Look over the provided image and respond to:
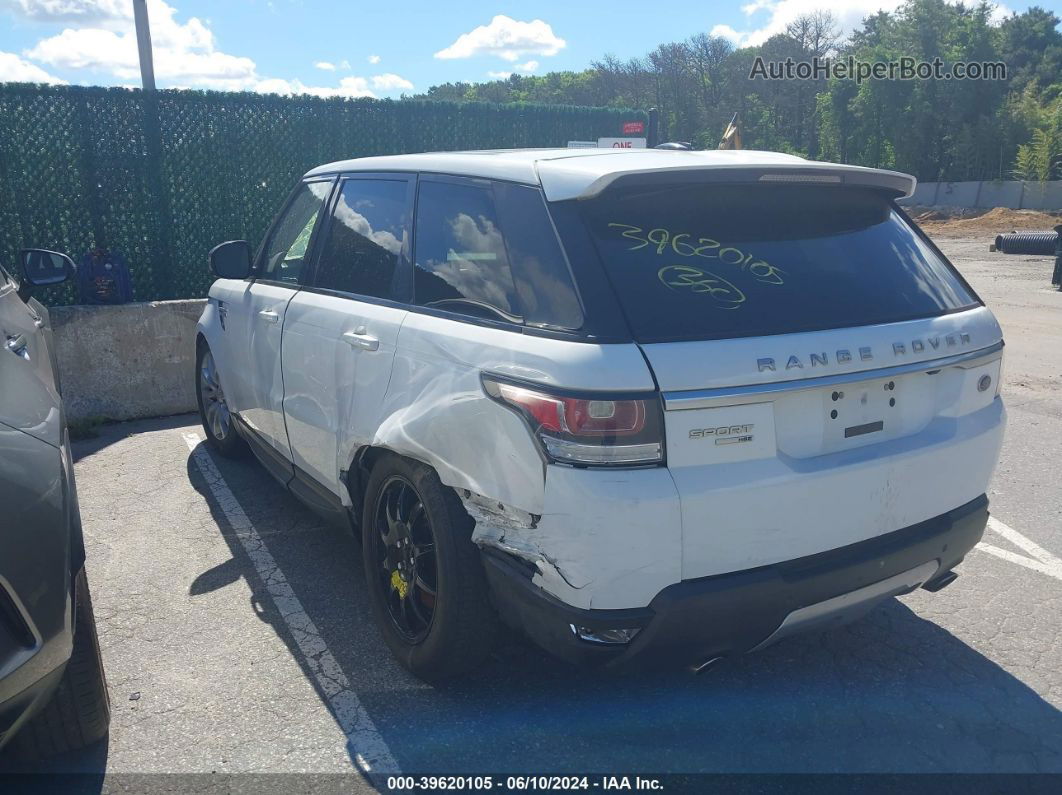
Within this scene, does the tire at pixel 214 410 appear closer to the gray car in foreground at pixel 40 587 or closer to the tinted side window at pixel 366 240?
the tinted side window at pixel 366 240

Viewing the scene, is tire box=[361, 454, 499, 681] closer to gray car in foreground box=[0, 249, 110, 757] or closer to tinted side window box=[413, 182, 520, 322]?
tinted side window box=[413, 182, 520, 322]

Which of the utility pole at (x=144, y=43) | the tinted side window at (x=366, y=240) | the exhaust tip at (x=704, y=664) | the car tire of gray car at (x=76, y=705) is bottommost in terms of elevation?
the car tire of gray car at (x=76, y=705)

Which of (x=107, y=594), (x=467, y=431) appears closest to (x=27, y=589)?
(x=467, y=431)

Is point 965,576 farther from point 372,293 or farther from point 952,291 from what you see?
point 372,293

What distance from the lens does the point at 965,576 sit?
409 centimetres

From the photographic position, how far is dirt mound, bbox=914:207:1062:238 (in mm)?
29625

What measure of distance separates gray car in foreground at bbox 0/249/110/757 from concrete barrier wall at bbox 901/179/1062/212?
37.5 m

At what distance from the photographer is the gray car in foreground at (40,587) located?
217 centimetres

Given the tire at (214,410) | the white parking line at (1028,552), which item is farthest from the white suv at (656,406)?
the tire at (214,410)

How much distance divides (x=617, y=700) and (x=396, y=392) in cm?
135

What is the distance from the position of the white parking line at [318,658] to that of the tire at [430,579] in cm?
24

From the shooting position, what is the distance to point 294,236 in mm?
4555

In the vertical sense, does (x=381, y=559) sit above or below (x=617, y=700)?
above

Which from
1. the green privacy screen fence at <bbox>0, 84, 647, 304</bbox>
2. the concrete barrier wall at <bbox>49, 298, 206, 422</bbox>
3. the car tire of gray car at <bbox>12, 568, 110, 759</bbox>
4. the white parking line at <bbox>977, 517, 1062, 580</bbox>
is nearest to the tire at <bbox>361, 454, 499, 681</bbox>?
the car tire of gray car at <bbox>12, 568, 110, 759</bbox>
